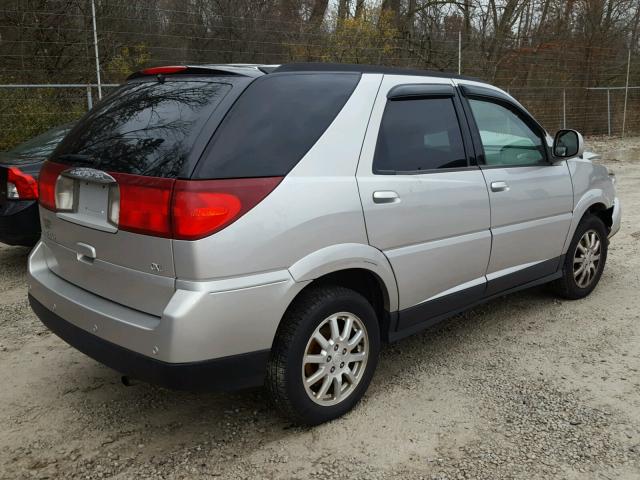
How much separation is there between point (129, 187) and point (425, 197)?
1570mm

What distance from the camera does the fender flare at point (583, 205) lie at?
4.48 meters

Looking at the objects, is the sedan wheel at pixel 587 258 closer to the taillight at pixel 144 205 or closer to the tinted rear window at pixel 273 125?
the tinted rear window at pixel 273 125

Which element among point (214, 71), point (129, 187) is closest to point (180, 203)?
point (129, 187)

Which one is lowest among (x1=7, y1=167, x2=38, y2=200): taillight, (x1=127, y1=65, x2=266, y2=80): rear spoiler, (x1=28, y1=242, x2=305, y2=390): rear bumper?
(x1=28, y1=242, x2=305, y2=390): rear bumper

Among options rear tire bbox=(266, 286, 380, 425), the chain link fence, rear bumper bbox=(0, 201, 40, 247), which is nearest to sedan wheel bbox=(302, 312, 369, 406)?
rear tire bbox=(266, 286, 380, 425)

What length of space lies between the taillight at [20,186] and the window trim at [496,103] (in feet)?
11.7

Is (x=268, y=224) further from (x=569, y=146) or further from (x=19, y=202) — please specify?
(x=19, y=202)

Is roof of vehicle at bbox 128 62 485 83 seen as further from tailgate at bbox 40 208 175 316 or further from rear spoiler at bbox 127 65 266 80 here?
tailgate at bbox 40 208 175 316

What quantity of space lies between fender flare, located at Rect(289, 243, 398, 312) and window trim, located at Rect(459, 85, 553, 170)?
3.60ft

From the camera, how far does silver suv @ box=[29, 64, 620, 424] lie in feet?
8.08

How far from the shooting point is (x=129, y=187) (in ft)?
8.38

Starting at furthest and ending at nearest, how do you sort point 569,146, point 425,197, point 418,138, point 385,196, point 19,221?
point 19,221, point 569,146, point 418,138, point 425,197, point 385,196

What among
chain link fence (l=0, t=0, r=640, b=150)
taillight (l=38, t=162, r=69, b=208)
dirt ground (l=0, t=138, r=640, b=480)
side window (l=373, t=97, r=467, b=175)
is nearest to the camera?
dirt ground (l=0, t=138, r=640, b=480)

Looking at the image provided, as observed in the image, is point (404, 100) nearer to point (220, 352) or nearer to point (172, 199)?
point (172, 199)
